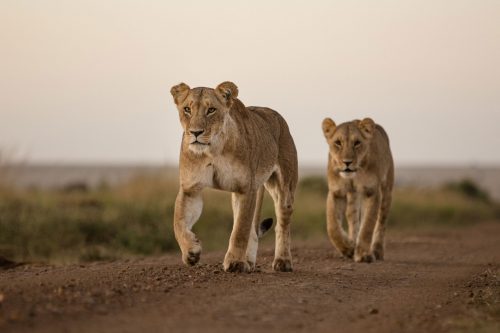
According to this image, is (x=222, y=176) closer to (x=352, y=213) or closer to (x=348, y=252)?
(x=348, y=252)

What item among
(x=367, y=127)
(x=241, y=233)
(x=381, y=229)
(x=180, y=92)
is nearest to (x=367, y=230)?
(x=381, y=229)

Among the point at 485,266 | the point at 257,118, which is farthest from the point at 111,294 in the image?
the point at 485,266

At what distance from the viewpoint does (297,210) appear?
19641 millimetres

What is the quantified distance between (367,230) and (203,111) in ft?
12.8

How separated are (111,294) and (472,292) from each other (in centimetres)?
352

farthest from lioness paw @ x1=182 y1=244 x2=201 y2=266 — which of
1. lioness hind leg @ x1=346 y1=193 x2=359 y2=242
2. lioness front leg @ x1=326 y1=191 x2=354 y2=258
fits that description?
lioness hind leg @ x1=346 y1=193 x2=359 y2=242

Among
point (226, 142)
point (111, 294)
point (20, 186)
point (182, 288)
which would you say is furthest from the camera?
point (20, 186)

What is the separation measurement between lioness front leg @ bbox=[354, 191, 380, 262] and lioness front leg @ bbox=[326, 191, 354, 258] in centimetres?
16

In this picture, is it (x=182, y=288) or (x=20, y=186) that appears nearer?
(x=182, y=288)

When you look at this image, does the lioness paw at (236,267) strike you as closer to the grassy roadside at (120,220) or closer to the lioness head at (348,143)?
the lioness head at (348,143)

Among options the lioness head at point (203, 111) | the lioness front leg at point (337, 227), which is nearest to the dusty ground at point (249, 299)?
the lioness front leg at point (337, 227)

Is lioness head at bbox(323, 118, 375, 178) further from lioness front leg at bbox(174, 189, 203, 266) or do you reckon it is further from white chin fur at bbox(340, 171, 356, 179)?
lioness front leg at bbox(174, 189, 203, 266)

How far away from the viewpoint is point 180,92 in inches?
309

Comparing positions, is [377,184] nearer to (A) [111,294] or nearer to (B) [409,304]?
(B) [409,304]
